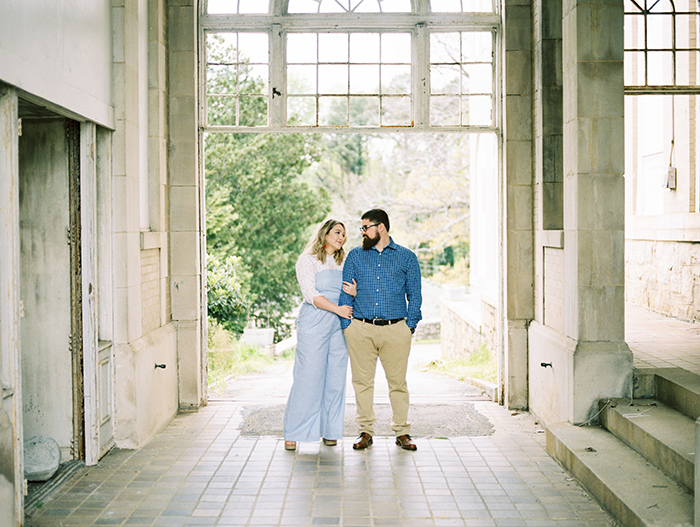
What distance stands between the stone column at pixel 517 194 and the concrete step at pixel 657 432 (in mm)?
1626

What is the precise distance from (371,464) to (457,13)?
181 inches

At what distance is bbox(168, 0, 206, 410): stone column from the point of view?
269 inches

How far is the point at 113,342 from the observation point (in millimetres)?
5535

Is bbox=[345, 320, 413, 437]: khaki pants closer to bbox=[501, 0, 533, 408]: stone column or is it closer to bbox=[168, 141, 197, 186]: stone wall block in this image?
bbox=[501, 0, 533, 408]: stone column

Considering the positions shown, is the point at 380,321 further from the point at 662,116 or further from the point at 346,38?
the point at 662,116

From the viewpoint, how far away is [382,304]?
5.43m

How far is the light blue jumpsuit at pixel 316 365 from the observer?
5.52 meters

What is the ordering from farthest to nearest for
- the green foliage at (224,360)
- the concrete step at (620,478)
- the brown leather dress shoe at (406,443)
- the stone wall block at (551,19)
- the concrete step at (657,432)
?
1. the green foliage at (224,360)
2. the stone wall block at (551,19)
3. the brown leather dress shoe at (406,443)
4. the concrete step at (657,432)
5. the concrete step at (620,478)

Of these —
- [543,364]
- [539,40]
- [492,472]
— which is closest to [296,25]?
[539,40]

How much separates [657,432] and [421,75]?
166 inches

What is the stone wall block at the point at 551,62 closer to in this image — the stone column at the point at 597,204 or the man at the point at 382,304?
the stone column at the point at 597,204

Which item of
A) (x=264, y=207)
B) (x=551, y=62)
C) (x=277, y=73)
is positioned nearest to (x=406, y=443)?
(x=551, y=62)

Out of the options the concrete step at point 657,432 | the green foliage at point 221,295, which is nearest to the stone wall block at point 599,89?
the concrete step at point 657,432

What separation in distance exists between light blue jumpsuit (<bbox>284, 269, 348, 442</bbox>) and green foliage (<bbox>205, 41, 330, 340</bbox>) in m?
11.1
